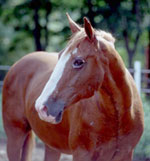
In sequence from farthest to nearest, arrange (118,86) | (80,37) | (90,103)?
(90,103), (118,86), (80,37)

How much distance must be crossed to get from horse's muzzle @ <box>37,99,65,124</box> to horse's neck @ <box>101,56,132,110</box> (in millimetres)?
428

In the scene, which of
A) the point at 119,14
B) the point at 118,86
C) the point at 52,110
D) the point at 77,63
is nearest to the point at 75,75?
the point at 77,63

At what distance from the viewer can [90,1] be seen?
36.9 ft

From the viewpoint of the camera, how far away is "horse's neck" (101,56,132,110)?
3.18 m

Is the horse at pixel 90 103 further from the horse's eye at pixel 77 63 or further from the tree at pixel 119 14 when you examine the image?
the tree at pixel 119 14

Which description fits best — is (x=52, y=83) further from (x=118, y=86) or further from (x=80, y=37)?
(x=118, y=86)

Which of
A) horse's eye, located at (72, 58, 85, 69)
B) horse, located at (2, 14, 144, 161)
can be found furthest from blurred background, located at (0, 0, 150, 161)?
horse's eye, located at (72, 58, 85, 69)

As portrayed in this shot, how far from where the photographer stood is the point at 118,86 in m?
3.26

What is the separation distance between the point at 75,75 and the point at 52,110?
0.31 metres

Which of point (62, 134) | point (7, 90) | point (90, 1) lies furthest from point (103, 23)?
point (62, 134)

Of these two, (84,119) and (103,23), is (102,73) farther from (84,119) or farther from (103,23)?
(103,23)

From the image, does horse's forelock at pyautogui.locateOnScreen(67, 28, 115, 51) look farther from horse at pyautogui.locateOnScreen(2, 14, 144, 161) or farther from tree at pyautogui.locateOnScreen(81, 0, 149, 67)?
tree at pyautogui.locateOnScreen(81, 0, 149, 67)

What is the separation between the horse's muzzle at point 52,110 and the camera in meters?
2.93

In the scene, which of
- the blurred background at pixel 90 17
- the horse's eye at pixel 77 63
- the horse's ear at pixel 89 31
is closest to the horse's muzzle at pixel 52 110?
the horse's eye at pixel 77 63
